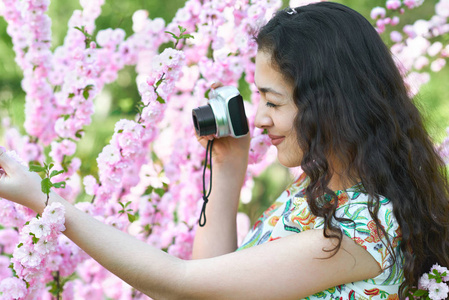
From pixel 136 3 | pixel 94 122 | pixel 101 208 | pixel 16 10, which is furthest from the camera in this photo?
pixel 136 3

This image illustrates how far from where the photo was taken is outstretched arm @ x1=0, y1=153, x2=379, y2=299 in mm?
1078

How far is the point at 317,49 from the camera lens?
3.88 feet

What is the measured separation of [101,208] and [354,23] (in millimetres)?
884

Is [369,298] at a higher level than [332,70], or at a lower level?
lower

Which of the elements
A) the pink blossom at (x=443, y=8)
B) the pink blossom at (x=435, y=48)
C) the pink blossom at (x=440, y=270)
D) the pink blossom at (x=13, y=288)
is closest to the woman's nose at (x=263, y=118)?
the pink blossom at (x=440, y=270)

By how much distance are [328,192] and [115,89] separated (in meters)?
2.57

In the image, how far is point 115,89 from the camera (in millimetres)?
3473

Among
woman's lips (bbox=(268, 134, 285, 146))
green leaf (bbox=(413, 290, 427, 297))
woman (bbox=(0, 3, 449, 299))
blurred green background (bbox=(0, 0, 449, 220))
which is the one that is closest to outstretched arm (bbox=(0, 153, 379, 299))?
woman (bbox=(0, 3, 449, 299))

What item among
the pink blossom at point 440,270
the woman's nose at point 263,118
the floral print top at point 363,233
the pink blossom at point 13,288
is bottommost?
the pink blossom at point 440,270

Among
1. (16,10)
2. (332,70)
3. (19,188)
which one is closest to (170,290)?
(19,188)

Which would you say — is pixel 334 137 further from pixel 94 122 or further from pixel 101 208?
pixel 94 122

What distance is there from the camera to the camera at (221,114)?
145 cm

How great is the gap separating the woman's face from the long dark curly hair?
25mm

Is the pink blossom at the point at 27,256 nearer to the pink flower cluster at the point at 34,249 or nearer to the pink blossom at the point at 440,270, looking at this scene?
the pink flower cluster at the point at 34,249
